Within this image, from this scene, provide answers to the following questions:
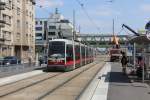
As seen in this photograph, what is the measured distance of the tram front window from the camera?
1558 inches

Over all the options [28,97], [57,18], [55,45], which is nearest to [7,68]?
[55,45]

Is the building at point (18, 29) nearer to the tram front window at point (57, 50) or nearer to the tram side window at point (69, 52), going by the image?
the tram side window at point (69, 52)

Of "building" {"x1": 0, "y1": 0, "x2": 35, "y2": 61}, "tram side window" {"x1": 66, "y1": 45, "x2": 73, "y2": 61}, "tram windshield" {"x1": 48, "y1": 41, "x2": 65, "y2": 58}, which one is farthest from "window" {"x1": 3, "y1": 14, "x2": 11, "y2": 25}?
"tram windshield" {"x1": 48, "y1": 41, "x2": 65, "y2": 58}

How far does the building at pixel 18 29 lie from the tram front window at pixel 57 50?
118 ft

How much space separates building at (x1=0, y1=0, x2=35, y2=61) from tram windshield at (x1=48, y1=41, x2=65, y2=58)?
36.0 meters

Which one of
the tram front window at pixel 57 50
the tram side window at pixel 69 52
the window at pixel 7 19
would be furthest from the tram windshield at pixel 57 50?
the window at pixel 7 19

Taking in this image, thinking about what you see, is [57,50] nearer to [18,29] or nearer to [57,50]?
[57,50]

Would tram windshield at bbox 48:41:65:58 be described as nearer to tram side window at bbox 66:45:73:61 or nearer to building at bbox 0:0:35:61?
tram side window at bbox 66:45:73:61

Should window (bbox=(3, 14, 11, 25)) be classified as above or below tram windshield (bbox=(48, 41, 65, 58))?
above

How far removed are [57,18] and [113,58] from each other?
248ft

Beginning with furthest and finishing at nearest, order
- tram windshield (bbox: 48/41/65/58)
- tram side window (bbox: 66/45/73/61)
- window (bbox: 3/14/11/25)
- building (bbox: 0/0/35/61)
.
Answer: building (bbox: 0/0/35/61) < window (bbox: 3/14/11/25) < tram side window (bbox: 66/45/73/61) < tram windshield (bbox: 48/41/65/58)

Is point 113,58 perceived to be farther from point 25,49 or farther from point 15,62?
point 15,62

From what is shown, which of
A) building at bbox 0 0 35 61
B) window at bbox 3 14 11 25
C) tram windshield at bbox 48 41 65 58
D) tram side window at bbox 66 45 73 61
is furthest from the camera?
building at bbox 0 0 35 61

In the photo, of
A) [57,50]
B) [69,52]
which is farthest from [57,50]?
[69,52]
